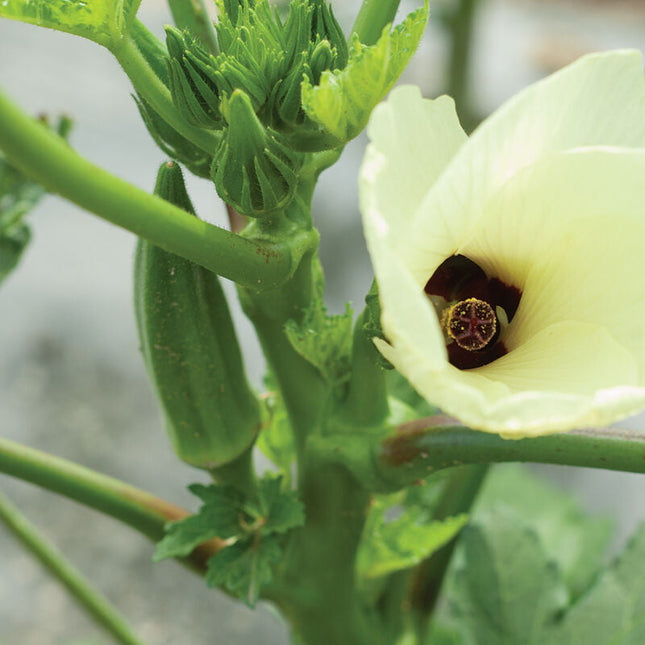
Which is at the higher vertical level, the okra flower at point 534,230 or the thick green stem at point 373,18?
the thick green stem at point 373,18

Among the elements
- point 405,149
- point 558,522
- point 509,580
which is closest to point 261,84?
point 405,149

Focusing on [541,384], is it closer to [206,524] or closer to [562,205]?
[562,205]

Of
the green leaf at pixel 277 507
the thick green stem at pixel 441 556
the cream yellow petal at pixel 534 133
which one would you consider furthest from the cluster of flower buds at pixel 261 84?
the thick green stem at pixel 441 556

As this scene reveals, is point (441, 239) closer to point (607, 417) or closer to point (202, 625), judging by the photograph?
point (607, 417)

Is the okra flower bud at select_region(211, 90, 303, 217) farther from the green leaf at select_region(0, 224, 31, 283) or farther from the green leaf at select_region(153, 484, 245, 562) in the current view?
the green leaf at select_region(0, 224, 31, 283)

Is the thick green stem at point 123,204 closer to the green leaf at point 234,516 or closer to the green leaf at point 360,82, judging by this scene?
the green leaf at point 360,82

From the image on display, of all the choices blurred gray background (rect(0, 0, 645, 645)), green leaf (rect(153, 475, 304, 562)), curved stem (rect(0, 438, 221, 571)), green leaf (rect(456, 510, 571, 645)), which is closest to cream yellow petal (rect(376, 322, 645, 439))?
green leaf (rect(153, 475, 304, 562))
